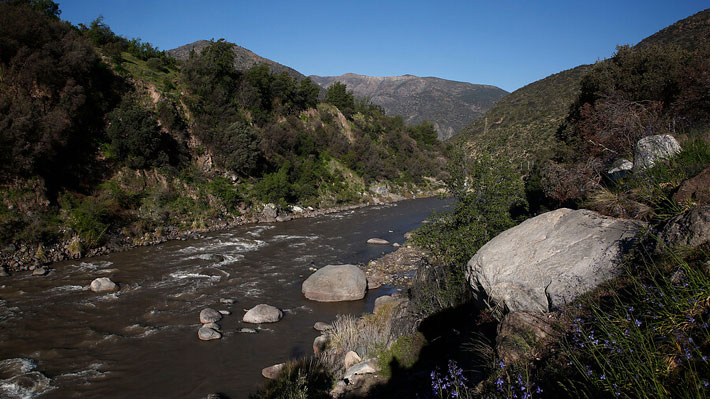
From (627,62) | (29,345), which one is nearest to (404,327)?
(29,345)

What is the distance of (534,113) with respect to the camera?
4994 centimetres

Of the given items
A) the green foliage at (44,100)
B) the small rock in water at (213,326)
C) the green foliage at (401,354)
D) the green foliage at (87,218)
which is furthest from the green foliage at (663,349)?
the green foliage at (44,100)

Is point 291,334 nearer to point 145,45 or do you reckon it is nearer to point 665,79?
point 665,79

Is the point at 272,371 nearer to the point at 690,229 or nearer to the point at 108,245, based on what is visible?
the point at 690,229

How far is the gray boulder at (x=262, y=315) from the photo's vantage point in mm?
10241

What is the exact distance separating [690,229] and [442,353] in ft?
15.0

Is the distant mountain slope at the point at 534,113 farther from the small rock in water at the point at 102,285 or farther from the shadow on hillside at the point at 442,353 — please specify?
the small rock in water at the point at 102,285

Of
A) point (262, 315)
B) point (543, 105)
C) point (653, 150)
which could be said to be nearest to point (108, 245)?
point (262, 315)

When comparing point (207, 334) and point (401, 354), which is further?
point (207, 334)

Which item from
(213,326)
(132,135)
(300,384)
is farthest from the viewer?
(132,135)

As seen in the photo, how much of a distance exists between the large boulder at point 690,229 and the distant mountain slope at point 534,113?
24168mm

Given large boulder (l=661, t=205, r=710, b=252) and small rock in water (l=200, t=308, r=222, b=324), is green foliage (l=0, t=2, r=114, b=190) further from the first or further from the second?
large boulder (l=661, t=205, r=710, b=252)

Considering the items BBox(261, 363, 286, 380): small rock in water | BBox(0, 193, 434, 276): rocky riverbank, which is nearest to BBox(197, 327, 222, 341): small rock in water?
BBox(261, 363, 286, 380): small rock in water

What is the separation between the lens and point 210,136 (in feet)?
94.1
